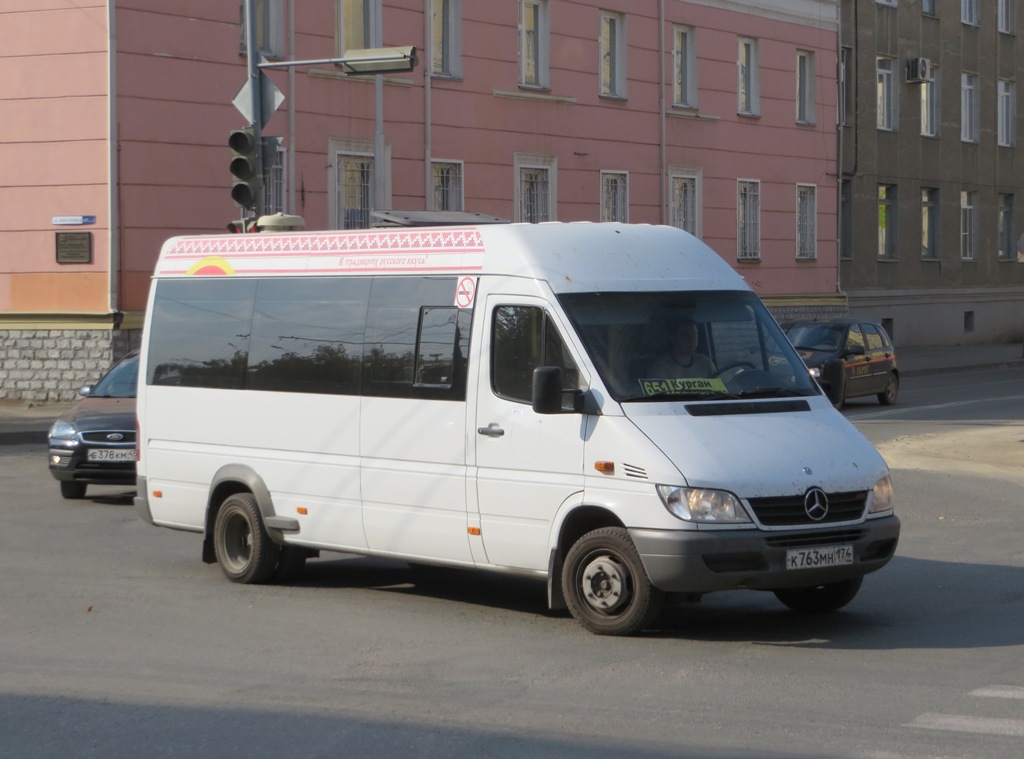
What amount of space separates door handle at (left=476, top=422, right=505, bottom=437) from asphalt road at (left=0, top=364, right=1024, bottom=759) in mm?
1070

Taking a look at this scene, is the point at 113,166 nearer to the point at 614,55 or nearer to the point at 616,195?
the point at 616,195

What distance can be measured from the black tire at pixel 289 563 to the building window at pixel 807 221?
3123 centimetres

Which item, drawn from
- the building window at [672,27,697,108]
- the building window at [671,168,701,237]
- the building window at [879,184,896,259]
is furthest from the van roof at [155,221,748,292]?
the building window at [879,184,896,259]

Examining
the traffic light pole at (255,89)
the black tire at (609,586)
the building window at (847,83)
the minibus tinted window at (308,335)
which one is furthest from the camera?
the building window at (847,83)

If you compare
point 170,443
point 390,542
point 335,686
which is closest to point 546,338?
point 390,542

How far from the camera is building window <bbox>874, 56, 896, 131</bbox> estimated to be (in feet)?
149

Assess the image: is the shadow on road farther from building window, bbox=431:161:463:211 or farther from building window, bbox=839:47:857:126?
building window, bbox=839:47:857:126

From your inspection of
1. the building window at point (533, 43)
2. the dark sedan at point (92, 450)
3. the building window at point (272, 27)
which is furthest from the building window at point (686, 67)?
the dark sedan at point (92, 450)

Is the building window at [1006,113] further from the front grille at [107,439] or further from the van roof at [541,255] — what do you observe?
the van roof at [541,255]

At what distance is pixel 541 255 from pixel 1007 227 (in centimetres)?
4513

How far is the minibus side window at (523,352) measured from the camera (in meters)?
9.12

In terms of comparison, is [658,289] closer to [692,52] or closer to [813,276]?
[692,52]


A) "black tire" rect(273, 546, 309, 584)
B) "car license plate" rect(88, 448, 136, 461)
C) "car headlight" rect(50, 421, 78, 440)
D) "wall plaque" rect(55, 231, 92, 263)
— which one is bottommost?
"black tire" rect(273, 546, 309, 584)

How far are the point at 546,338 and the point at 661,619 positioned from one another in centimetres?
173
